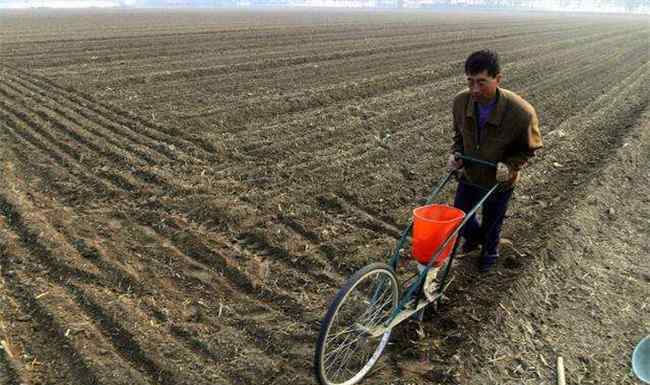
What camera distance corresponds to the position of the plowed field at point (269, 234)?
3643 millimetres

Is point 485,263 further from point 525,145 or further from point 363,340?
point 363,340

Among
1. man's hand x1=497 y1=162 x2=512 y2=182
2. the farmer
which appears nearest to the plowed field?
the farmer

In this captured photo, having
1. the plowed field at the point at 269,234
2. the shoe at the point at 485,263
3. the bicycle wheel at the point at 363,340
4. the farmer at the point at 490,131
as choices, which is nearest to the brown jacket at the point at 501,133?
the farmer at the point at 490,131

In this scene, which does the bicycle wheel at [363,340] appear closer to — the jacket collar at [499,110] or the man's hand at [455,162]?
the man's hand at [455,162]

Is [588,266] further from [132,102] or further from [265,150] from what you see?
[132,102]

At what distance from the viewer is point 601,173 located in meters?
7.20

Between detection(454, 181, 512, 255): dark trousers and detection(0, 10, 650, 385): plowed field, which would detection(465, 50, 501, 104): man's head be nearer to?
detection(454, 181, 512, 255): dark trousers

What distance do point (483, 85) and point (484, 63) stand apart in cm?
18

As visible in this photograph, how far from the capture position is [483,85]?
3654 mm

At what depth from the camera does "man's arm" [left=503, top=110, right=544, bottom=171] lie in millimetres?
3855

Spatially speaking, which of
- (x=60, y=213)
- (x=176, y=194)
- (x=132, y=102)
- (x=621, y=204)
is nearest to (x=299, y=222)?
(x=176, y=194)

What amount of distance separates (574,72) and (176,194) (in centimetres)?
1463

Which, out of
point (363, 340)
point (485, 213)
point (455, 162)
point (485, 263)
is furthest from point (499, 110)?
point (363, 340)

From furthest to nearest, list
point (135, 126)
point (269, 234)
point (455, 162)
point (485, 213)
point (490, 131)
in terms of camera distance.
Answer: point (135, 126) → point (269, 234) → point (485, 213) → point (455, 162) → point (490, 131)
